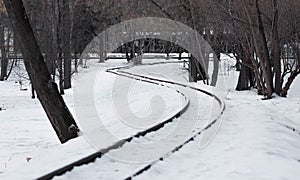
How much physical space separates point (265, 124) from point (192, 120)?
1.93 m

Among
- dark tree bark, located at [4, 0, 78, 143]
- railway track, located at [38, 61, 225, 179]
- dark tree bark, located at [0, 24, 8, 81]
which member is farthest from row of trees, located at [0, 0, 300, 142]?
railway track, located at [38, 61, 225, 179]

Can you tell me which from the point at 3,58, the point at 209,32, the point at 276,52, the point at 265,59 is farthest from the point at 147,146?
the point at 3,58

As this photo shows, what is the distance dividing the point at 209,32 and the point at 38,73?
907 inches

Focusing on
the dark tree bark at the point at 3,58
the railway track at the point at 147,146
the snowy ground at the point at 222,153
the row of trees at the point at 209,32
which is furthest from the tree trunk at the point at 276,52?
the dark tree bark at the point at 3,58

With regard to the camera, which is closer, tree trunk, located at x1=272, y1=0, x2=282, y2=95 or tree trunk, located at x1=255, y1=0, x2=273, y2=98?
tree trunk, located at x1=255, y1=0, x2=273, y2=98

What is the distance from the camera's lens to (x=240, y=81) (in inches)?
1353

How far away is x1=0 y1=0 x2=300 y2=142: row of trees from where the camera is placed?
11570mm

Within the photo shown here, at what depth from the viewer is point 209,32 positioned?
3322 centimetres

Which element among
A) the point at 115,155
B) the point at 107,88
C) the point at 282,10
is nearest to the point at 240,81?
the point at 107,88

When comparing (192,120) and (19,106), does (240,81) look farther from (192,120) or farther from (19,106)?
(192,120)

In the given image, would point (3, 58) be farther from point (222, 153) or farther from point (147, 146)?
point (222, 153)

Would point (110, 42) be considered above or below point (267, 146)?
above

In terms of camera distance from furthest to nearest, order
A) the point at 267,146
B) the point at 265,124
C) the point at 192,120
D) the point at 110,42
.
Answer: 1. the point at 110,42
2. the point at 192,120
3. the point at 265,124
4. the point at 267,146

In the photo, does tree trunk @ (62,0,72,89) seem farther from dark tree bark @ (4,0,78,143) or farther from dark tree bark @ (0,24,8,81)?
dark tree bark @ (4,0,78,143)
